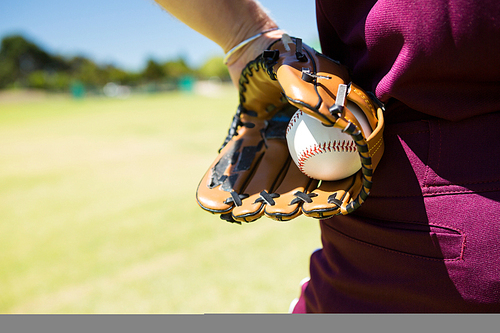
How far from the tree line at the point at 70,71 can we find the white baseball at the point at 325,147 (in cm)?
4144

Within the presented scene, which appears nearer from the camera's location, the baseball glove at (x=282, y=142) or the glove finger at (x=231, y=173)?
the baseball glove at (x=282, y=142)

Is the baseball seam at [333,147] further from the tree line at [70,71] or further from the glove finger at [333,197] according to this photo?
the tree line at [70,71]

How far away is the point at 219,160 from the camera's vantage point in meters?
1.08

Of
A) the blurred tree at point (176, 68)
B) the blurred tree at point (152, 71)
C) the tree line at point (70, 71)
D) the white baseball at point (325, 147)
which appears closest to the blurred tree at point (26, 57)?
the tree line at point (70, 71)

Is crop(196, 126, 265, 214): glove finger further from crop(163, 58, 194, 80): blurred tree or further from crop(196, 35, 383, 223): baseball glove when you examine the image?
crop(163, 58, 194, 80): blurred tree

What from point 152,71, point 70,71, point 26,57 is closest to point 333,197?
point 152,71

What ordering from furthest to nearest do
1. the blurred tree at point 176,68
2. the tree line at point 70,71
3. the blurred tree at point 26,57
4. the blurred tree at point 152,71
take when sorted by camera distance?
the blurred tree at point 26,57 → the blurred tree at point 176,68 → the blurred tree at point 152,71 → the tree line at point 70,71

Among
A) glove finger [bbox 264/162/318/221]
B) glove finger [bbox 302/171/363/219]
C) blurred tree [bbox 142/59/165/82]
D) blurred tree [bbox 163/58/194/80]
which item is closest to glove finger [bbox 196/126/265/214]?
glove finger [bbox 264/162/318/221]

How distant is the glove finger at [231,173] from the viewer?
0.95 m

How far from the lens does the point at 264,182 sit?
0.99 meters

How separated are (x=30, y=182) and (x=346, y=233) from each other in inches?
195

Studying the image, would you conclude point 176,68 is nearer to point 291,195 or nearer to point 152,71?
point 152,71

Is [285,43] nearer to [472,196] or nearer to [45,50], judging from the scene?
[472,196]

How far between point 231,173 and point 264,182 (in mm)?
111
